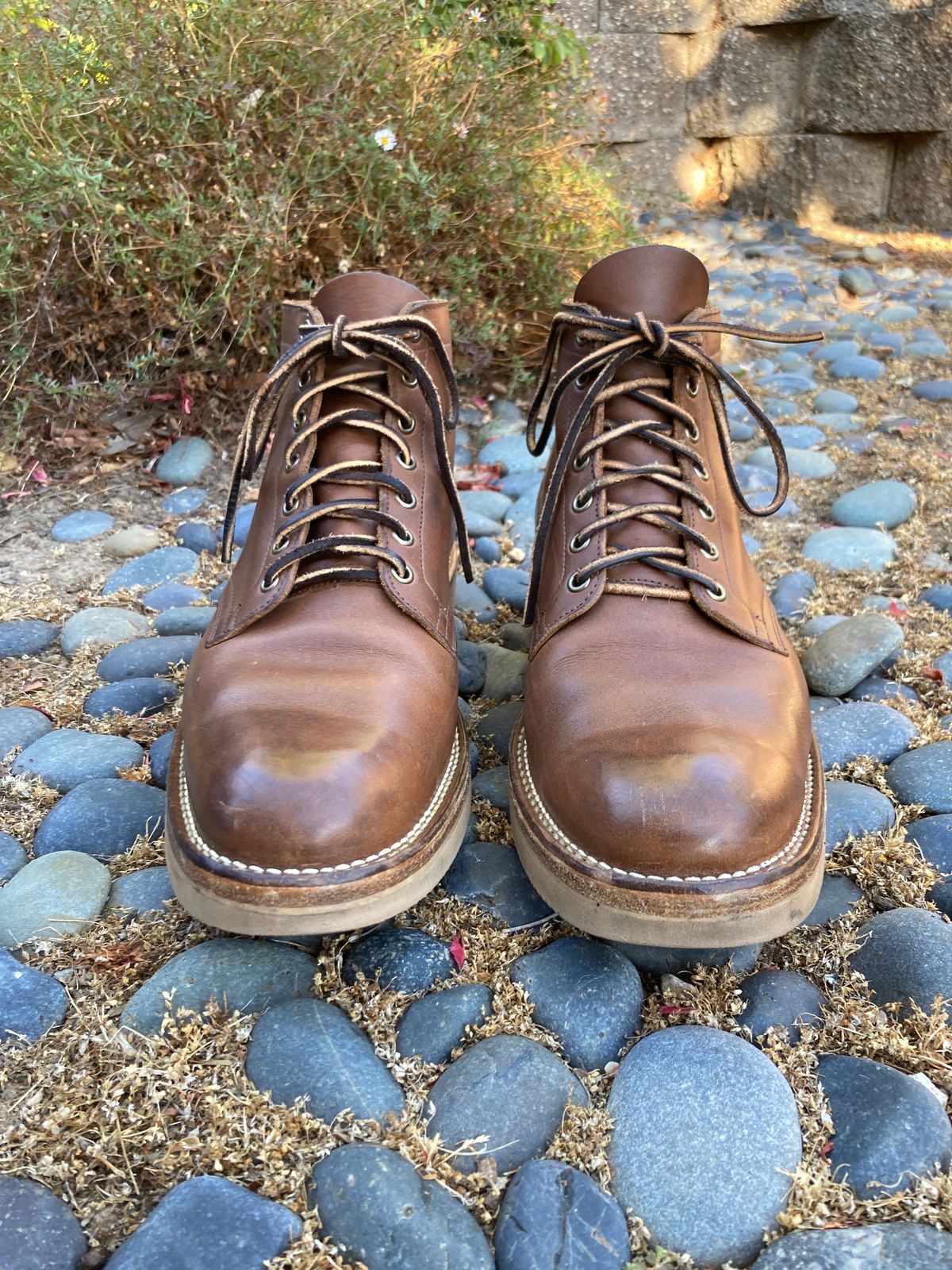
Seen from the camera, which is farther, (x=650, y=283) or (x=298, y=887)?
(x=650, y=283)

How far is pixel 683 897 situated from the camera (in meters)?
1.25

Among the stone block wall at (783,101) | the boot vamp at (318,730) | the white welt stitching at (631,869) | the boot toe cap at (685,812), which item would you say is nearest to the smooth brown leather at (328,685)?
the boot vamp at (318,730)

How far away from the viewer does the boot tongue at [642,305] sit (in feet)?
5.57

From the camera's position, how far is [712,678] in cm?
142

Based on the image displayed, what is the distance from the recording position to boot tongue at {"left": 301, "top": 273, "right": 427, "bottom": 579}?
5.57ft

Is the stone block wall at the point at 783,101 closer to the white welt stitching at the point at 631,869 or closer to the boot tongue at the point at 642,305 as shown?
the boot tongue at the point at 642,305

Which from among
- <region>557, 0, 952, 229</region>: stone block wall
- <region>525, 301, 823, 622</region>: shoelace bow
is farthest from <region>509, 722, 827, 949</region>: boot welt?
<region>557, 0, 952, 229</region>: stone block wall

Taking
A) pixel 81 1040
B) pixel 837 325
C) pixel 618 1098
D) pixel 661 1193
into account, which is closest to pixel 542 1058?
pixel 618 1098

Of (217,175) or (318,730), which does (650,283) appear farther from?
(217,175)

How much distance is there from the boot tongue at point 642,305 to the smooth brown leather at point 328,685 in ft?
1.09

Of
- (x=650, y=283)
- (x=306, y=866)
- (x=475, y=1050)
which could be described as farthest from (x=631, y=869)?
(x=650, y=283)

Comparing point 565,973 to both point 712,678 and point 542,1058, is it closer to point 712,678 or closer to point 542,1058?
point 542,1058

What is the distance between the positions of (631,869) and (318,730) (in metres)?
0.46

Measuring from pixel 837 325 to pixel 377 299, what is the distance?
3633 mm
